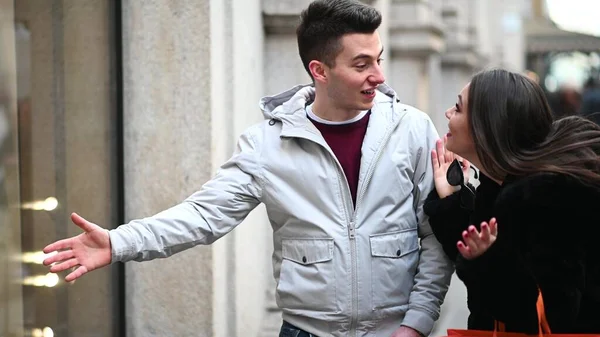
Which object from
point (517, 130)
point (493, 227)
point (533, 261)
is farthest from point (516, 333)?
point (517, 130)

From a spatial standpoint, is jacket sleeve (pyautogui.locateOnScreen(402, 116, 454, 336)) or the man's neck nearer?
jacket sleeve (pyautogui.locateOnScreen(402, 116, 454, 336))

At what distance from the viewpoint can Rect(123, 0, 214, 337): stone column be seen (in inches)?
234

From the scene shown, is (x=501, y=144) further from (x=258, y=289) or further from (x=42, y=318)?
(x=258, y=289)

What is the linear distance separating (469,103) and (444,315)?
557 cm

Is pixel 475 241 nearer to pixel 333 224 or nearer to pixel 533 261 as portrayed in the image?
pixel 533 261

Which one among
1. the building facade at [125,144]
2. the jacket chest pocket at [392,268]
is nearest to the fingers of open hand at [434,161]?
the jacket chest pocket at [392,268]

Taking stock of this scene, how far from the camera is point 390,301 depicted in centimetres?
430

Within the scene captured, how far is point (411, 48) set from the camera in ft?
36.7

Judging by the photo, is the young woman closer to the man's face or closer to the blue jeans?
the man's face

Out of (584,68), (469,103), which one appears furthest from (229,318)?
(584,68)

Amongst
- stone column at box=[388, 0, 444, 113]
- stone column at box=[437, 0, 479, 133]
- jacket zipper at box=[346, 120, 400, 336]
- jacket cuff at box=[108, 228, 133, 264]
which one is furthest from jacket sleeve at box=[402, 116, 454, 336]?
stone column at box=[437, 0, 479, 133]

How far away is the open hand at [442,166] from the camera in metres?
4.27

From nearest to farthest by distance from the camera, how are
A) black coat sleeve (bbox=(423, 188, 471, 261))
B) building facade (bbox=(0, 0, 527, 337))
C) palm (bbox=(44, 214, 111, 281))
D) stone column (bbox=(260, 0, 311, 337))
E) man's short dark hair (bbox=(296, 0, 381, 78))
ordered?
1. palm (bbox=(44, 214, 111, 281))
2. black coat sleeve (bbox=(423, 188, 471, 261))
3. man's short dark hair (bbox=(296, 0, 381, 78))
4. building facade (bbox=(0, 0, 527, 337))
5. stone column (bbox=(260, 0, 311, 337))

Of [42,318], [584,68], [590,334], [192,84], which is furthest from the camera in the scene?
[584,68]
